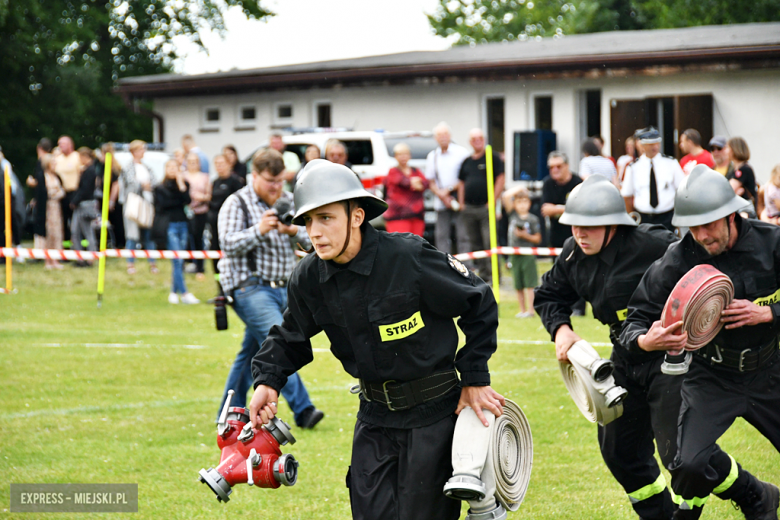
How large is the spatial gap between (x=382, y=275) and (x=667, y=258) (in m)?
1.64

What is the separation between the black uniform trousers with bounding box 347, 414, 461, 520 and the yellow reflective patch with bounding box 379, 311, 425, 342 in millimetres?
405

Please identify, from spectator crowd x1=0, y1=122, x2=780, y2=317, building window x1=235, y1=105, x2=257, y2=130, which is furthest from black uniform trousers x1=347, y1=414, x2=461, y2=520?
building window x1=235, y1=105, x2=257, y2=130

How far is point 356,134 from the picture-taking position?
19.0 metres

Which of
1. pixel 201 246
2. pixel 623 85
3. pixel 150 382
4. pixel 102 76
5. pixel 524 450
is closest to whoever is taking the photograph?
pixel 524 450

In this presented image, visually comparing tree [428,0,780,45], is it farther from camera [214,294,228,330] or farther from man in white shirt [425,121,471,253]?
camera [214,294,228,330]

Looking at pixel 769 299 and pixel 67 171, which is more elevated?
pixel 67 171

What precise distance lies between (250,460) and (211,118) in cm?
2489

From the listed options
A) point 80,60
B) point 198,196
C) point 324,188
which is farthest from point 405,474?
point 80,60

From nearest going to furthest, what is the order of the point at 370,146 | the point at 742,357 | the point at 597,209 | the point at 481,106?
the point at 742,357, the point at 597,209, the point at 370,146, the point at 481,106

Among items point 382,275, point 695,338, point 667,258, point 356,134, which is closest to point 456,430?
point 382,275

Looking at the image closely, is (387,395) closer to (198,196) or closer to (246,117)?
(198,196)

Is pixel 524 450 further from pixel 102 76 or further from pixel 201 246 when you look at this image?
pixel 102 76

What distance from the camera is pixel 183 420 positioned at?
7.91 meters

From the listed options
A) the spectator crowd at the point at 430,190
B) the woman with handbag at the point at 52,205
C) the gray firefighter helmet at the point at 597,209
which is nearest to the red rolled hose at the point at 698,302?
the gray firefighter helmet at the point at 597,209
